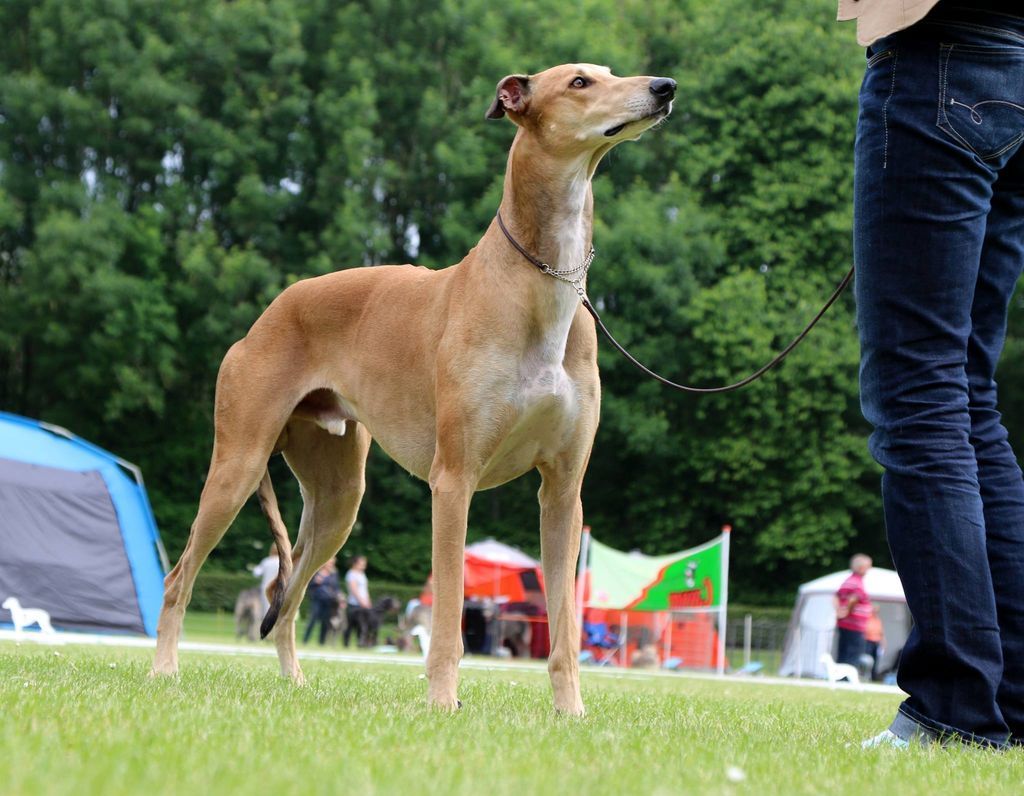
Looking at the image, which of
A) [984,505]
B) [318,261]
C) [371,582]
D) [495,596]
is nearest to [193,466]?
[371,582]

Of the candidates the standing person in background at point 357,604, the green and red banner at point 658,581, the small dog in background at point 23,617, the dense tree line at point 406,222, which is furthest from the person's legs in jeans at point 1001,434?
the dense tree line at point 406,222

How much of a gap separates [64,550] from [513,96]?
1224cm

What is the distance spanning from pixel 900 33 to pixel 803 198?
958 inches

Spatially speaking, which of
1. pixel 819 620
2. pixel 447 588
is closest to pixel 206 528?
pixel 447 588

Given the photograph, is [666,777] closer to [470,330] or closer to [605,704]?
[470,330]

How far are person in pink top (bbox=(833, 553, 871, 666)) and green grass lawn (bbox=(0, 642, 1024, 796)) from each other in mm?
12008

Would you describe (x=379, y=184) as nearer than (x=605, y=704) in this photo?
No

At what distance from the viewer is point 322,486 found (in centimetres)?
562

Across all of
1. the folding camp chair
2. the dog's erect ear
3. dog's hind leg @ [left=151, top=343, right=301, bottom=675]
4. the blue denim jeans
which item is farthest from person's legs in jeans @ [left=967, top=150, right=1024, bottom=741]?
the folding camp chair

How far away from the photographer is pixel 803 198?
27.0 metres

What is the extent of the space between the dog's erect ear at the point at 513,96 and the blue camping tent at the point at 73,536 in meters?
11.6

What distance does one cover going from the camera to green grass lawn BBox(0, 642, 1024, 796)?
7.18 feet

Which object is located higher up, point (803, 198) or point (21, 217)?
point (803, 198)

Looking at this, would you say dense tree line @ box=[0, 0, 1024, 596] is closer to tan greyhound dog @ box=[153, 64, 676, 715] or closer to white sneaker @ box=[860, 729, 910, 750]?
tan greyhound dog @ box=[153, 64, 676, 715]
